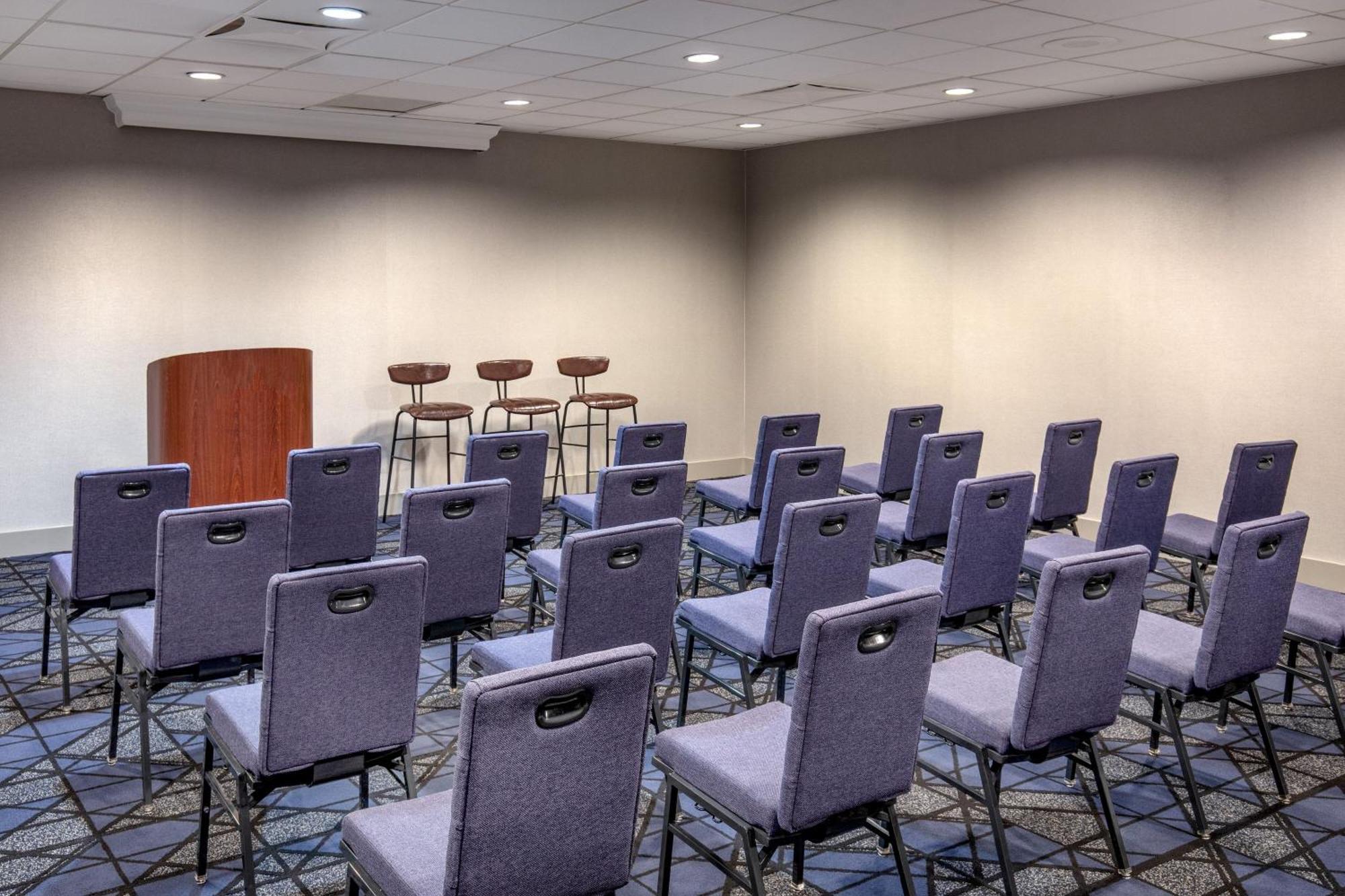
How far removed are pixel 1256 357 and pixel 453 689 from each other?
571 centimetres

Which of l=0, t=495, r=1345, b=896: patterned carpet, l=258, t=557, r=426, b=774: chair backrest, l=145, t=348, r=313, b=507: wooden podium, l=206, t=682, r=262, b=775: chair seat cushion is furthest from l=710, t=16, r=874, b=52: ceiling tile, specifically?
l=206, t=682, r=262, b=775: chair seat cushion

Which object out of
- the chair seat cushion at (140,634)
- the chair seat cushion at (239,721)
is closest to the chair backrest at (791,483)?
the chair seat cushion at (239,721)

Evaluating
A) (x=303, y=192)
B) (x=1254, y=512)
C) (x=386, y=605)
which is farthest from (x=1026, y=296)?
(x=386, y=605)

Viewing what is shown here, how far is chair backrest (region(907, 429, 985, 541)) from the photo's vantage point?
5902mm

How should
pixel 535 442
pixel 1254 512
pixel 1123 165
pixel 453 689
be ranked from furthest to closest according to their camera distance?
1. pixel 1123 165
2. pixel 535 442
3. pixel 1254 512
4. pixel 453 689

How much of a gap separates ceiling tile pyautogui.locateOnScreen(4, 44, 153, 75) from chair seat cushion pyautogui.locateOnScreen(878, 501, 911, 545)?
15.9 feet

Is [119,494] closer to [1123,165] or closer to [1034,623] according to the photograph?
[1034,623]

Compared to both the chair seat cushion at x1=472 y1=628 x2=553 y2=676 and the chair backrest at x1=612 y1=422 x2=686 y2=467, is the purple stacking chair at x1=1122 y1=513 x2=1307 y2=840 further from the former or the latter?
the chair backrest at x1=612 y1=422 x2=686 y2=467

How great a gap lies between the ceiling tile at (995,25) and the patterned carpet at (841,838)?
126 inches

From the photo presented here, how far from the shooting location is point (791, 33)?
19.5 feet

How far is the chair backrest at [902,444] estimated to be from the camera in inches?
282

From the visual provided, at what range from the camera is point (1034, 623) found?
3.34m

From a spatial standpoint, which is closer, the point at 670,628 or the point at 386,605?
the point at 386,605

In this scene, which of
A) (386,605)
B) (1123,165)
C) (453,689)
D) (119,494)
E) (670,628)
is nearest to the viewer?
(386,605)
